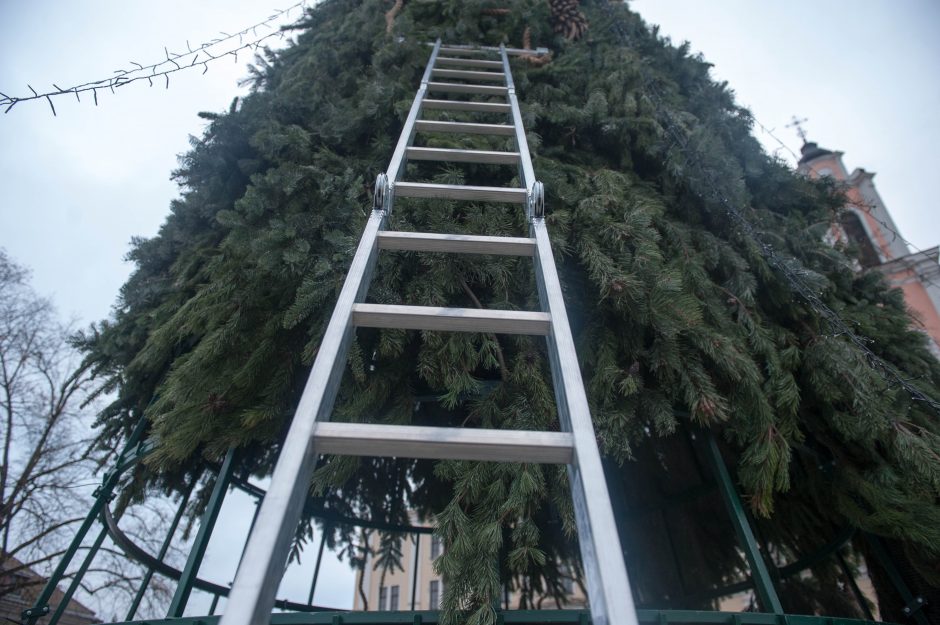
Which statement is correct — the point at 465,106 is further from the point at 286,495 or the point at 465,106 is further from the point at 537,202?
the point at 286,495

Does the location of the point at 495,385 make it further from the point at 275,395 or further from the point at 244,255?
the point at 244,255

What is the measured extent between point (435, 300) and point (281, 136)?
4.81ft

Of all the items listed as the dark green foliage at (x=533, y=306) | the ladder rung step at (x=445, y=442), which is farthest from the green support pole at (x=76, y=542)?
the ladder rung step at (x=445, y=442)

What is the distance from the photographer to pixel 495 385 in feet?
7.14

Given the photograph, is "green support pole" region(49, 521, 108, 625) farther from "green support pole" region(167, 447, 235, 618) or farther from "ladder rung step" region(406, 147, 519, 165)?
"ladder rung step" region(406, 147, 519, 165)

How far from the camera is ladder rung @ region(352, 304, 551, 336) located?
151 cm

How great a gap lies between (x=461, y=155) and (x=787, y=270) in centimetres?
187

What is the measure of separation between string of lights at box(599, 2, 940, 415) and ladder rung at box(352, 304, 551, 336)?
6.09 feet

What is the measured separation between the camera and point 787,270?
2.73 meters

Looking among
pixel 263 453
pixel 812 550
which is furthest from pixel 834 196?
→ pixel 263 453

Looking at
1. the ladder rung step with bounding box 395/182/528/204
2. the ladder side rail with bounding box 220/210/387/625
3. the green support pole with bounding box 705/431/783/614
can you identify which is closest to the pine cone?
the ladder rung step with bounding box 395/182/528/204

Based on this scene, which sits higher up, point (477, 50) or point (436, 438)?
point (477, 50)

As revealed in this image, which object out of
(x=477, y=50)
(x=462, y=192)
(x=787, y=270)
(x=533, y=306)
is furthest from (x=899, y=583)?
(x=477, y=50)

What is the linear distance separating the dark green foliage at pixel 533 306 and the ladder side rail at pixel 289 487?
0.64m
